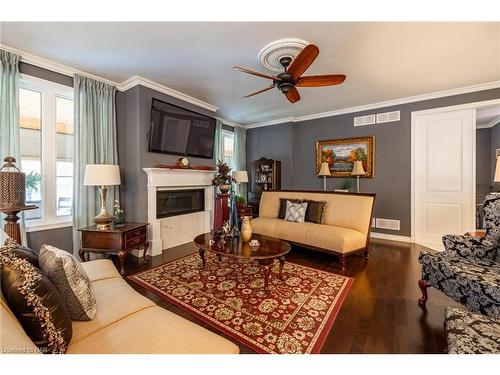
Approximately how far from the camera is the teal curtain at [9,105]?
2.45 metres

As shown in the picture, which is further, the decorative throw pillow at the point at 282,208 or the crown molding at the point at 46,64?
the decorative throw pillow at the point at 282,208

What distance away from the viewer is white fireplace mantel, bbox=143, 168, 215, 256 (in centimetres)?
346

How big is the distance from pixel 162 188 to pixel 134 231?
0.93 meters

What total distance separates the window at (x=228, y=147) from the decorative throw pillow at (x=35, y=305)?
492cm

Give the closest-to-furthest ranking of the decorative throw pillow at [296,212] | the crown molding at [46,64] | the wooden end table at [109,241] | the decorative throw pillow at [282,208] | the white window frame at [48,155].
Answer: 1. the crown molding at [46,64]
2. the wooden end table at [109,241]
3. the white window frame at [48,155]
4. the decorative throw pillow at [296,212]
5. the decorative throw pillow at [282,208]

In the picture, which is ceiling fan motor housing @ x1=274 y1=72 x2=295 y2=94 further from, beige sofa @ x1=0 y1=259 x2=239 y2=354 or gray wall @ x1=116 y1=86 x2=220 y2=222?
beige sofa @ x1=0 y1=259 x2=239 y2=354

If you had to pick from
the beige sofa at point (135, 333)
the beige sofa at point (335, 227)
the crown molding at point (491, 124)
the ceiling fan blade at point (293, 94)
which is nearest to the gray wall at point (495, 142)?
the crown molding at point (491, 124)

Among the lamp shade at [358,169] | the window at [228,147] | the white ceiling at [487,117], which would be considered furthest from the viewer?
the window at [228,147]

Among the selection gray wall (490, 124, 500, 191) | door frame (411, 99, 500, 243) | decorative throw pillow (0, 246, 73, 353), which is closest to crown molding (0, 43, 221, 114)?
decorative throw pillow (0, 246, 73, 353)

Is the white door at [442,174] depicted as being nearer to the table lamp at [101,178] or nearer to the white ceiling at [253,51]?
the white ceiling at [253,51]

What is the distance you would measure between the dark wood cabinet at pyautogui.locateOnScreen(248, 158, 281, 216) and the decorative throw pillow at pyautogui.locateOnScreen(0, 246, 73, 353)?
4.73 meters
